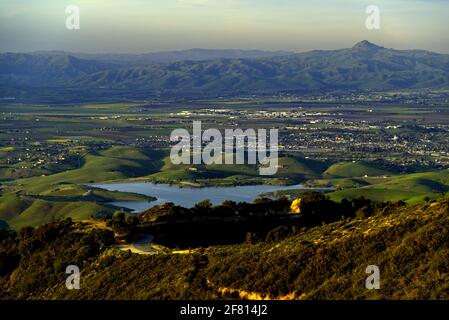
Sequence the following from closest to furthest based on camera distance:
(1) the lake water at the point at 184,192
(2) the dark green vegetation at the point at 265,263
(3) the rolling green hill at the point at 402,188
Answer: (2) the dark green vegetation at the point at 265,263 → (3) the rolling green hill at the point at 402,188 → (1) the lake water at the point at 184,192

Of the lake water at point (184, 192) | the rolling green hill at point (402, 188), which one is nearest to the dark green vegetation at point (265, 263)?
the rolling green hill at point (402, 188)

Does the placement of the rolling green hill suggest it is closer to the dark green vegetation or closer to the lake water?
the lake water

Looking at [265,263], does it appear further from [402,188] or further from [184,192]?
[402,188]

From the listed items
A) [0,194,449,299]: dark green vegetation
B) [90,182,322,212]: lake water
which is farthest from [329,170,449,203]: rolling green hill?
[0,194,449,299]: dark green vegetation

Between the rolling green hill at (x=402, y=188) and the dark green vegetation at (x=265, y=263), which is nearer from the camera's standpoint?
the dark green vegetation at (x=265, y=263)

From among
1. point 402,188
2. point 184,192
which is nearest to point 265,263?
point 184,192

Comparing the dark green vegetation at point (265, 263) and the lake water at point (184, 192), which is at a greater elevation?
the dark green vegetation at point (265, 263)

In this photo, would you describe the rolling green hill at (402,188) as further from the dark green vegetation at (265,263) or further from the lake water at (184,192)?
the dark green vegetation at (265,263)
